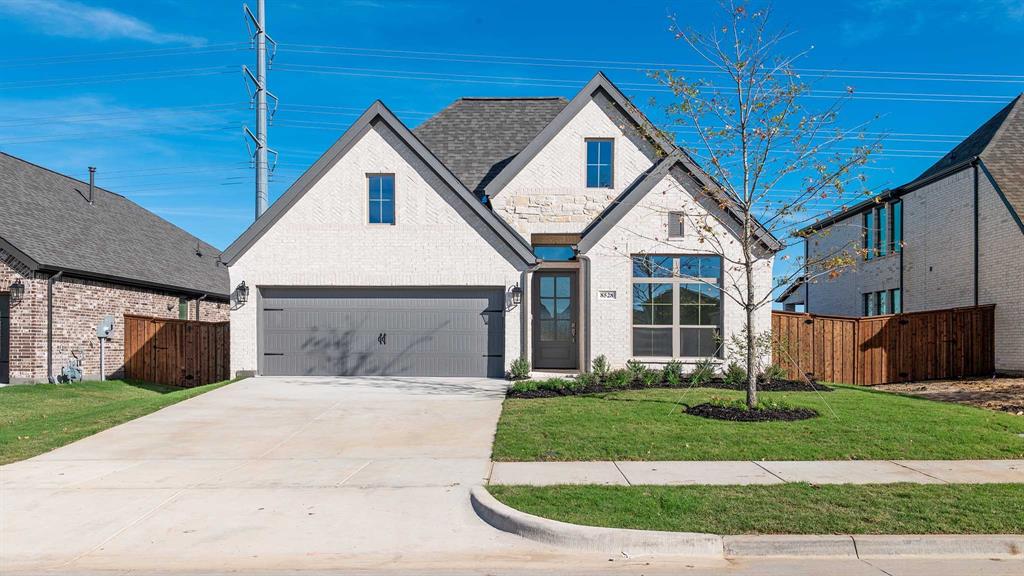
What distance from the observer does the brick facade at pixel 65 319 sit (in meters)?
17.9

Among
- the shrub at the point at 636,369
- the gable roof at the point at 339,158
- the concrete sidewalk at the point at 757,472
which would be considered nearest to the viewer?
the concrete sidewalk at the point at 757,472

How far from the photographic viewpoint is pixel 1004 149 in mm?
19734

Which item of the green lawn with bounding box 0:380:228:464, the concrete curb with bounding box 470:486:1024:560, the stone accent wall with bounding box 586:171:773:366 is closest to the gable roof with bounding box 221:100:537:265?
the stone accent wall with bounding box 586:171:773:366

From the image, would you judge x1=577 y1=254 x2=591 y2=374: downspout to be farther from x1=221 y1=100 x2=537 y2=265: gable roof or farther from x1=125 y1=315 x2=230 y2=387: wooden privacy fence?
x1=125 y1=315 x2=230 y2=387: wooden privacy fence

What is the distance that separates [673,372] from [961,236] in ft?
37.5

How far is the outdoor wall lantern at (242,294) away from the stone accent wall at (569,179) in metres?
6.88

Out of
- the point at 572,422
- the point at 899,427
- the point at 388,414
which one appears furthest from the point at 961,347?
the point at 388,414

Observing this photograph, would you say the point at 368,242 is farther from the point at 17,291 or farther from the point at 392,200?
the point at 17,291

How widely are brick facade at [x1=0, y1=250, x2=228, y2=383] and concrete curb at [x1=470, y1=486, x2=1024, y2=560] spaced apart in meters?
17.9

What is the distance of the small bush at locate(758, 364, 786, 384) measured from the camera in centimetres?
1533

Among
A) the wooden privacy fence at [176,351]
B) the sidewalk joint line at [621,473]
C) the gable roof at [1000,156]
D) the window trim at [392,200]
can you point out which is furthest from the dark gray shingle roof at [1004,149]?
the wooden privacy fence at [176,351]

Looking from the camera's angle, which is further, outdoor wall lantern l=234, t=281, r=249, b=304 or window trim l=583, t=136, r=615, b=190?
window trim l=583, t=136, r=615, b=190

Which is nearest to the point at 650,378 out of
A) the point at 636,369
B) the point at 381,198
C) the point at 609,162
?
the point at 636,369

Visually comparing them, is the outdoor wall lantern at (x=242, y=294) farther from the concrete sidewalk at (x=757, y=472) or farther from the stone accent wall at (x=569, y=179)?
the concrete sidewalk at (x=757, y=472)
